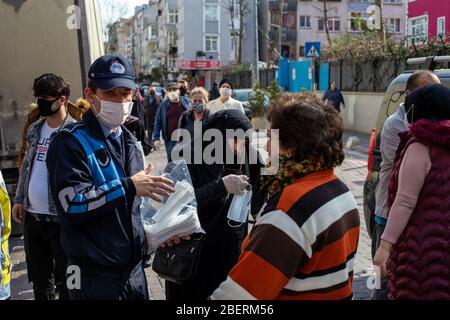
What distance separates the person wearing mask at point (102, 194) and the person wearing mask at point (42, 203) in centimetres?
160

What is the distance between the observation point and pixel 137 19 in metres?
130

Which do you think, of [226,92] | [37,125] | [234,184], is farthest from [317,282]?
[226,92]

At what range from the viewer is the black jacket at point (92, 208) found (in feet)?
8.88

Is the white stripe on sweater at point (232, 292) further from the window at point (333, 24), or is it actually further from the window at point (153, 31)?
the window at point (153, 31)

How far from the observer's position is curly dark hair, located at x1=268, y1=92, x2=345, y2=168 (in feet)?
7.79

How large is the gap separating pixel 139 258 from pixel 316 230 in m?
1.01

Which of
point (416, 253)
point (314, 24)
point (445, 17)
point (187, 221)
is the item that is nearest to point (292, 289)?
point (187, 221)

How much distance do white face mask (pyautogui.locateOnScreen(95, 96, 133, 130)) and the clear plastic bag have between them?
1.30 ft

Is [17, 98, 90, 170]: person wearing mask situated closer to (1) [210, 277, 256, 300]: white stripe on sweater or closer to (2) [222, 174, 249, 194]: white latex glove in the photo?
(2) [222, 174, 249, 194]: white latex glove

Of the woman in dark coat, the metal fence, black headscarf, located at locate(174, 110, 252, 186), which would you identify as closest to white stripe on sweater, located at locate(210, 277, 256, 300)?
the woman in dark coat

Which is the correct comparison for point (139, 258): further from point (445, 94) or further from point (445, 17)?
point (445, 17)

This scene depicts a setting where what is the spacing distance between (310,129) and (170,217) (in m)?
0.91

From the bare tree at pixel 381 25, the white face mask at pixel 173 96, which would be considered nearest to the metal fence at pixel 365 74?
the bare tree at pixel 381 25

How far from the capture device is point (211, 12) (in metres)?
70.1
